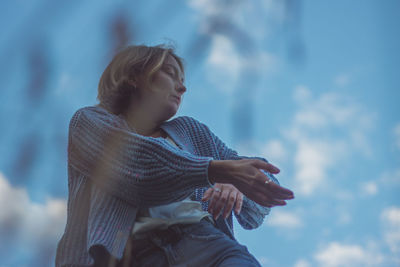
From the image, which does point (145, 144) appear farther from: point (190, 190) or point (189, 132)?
point (189, 132)

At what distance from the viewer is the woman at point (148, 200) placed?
3.78 feet

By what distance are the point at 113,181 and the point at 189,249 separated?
0.94 feet

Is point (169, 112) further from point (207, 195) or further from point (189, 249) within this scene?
point (189, 249)

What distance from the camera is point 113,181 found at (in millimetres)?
1278

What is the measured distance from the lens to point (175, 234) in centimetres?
128

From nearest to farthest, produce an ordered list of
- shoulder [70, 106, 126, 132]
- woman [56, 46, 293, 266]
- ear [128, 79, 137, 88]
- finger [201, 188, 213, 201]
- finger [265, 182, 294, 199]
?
finger [265, 182, 294, 199] < woman [56, 46, 293, 266] < finger [201, 188, 213, 201] < shoulder [70, 106, 126, 132] < ear [128, 79, 137, 88]

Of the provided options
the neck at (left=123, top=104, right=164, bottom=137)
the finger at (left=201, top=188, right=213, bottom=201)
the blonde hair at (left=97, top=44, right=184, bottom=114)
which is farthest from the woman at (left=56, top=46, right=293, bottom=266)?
the blonde hair at (left=97, top=44, right=184, bottom=114)

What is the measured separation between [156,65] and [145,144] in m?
0.56

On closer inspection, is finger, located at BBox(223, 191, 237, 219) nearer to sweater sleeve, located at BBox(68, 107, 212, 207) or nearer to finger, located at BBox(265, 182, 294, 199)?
sweater sleeve, located at BBox(68, 107, 212, 207)

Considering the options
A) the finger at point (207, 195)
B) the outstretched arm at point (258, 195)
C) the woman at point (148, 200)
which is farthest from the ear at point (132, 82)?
the finger at point (207, 195)

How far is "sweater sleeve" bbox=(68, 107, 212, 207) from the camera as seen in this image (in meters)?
1.18

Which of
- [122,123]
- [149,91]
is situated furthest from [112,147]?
[149,91]

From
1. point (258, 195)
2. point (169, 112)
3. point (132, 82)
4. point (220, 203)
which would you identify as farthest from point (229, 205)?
point (132, 82)

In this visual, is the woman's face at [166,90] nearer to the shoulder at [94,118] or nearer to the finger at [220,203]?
the shoulder at [94,118]
